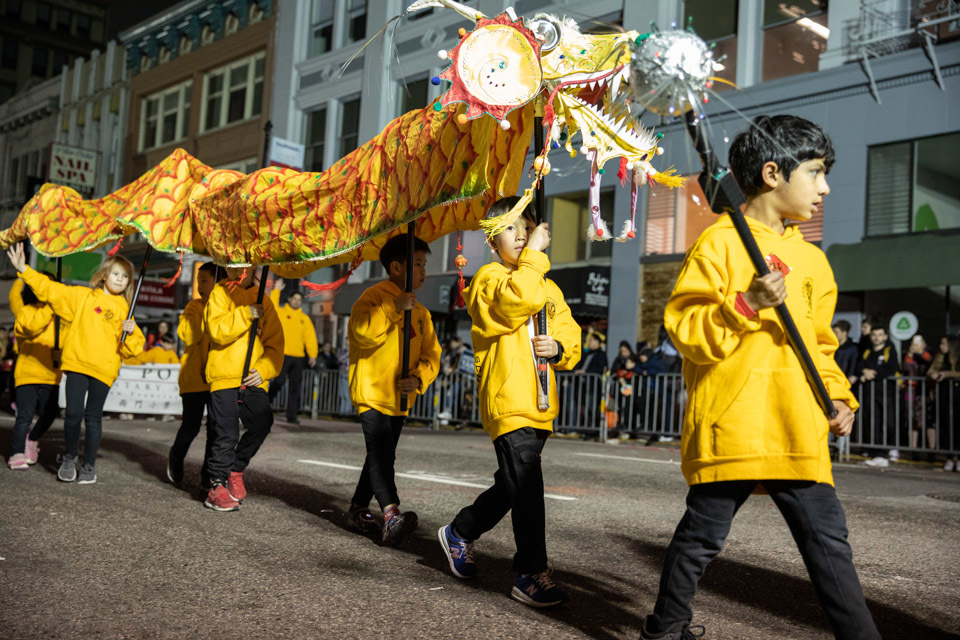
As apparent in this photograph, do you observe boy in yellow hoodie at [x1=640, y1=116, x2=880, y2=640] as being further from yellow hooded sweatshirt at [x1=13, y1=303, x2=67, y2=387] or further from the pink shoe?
the pink shoe

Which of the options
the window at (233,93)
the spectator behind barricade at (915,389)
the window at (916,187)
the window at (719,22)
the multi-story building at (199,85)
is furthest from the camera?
the window at (233,93)

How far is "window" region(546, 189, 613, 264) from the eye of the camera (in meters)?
22.1

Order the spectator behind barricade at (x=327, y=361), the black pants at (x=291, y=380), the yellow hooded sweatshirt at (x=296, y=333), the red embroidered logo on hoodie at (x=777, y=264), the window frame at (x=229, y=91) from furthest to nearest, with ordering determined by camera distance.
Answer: the window frame at (x=229, y=91) < the spectator behind barricade at (x=327, y=361) < the black pants at (x=291, y=380) < the yellow hooded sweatshirt at (x=296, y=333) < the red embroidered logo on hoodie at (x=777, y=264)

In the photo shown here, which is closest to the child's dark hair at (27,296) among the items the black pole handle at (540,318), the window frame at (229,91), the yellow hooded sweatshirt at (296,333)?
the black pole handle at (540,318)

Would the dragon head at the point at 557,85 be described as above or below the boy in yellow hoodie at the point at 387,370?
above


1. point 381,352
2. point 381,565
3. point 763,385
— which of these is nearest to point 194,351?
point 381,352

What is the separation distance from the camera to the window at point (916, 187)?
16.5 meters

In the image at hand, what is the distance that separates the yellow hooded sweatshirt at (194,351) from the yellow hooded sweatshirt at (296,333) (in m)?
7.54

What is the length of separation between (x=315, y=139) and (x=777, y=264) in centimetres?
2929

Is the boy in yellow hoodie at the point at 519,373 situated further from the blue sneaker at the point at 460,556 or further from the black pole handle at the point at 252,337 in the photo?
the black pole handle at the point at 252,337

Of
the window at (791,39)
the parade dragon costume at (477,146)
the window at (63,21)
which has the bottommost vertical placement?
the parade dragon costume at (477,146)

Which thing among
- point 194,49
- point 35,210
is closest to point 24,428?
point 35,210

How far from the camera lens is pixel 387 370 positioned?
531cm

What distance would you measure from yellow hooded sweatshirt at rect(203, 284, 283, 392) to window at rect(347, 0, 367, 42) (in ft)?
80.2
